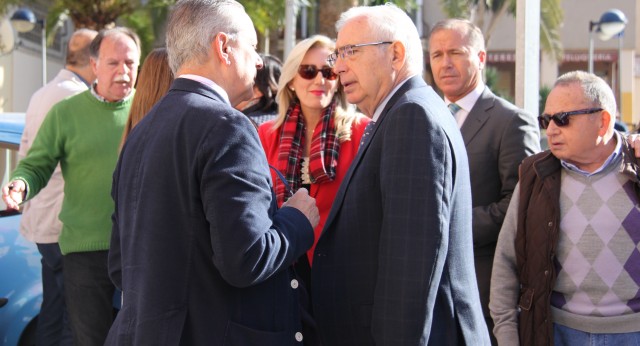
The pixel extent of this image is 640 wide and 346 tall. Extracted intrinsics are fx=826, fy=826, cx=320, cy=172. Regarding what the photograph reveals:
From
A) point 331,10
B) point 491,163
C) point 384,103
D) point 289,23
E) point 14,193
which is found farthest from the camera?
point 331,10

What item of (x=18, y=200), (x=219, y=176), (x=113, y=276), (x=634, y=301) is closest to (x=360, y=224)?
(x=219, y=176)

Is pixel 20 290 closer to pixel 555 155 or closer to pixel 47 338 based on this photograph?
pixel 47 338

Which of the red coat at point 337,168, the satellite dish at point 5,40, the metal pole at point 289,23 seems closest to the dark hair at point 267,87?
the red coat at point 337,168

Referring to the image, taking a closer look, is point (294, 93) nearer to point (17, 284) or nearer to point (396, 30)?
point (396, 30)

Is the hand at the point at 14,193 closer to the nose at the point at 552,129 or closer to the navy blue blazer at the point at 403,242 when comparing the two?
the navy blue blazer at the point at 403,242

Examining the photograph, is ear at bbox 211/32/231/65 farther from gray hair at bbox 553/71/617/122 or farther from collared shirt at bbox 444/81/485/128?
collared shirt at bbox 444/81/485/128

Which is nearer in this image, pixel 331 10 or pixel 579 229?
pixel 579 229

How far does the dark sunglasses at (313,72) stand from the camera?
4070mm

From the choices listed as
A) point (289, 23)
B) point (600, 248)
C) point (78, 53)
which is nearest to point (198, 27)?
point (600, 248)

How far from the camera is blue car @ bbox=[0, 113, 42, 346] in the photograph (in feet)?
15.4

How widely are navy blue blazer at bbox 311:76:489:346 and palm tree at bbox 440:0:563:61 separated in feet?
66.2

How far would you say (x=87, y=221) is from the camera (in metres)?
4.14

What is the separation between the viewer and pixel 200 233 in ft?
7.77

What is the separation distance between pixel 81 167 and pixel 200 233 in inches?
78.8
